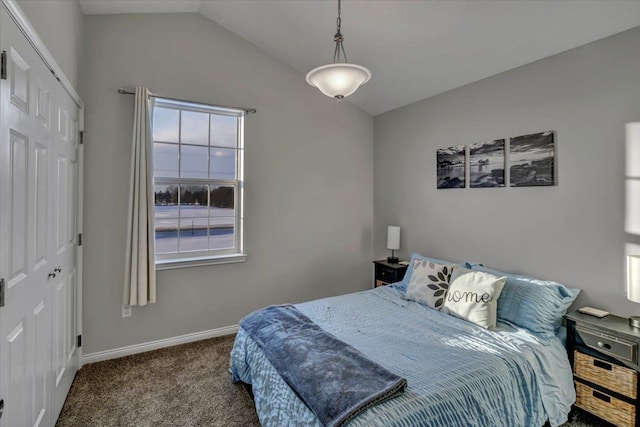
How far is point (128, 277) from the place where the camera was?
110 inches

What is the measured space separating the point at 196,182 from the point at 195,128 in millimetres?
557

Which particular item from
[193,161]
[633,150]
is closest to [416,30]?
[633,150]

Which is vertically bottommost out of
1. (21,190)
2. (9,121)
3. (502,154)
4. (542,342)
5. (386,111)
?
(542,342)

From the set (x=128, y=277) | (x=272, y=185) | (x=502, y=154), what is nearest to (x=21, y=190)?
(x=128, y=277)

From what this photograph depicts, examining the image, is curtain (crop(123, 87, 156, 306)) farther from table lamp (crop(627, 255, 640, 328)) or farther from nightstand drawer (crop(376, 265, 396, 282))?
table lamp (crop(627, 255, 640, 328))

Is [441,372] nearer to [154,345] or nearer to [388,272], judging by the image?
[388,272]

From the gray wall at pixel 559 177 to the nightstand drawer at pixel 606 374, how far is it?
43 cm

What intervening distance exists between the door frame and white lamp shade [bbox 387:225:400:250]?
307 cm

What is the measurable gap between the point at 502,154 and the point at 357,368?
228 centimetres

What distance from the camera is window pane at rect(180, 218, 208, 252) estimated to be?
3240 millimetres

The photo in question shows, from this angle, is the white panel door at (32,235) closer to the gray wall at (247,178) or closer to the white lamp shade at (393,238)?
the gray wall at (247,178)

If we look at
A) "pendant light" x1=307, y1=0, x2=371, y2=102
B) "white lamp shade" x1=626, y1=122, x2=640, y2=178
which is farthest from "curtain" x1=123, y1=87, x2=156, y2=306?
"white lamp shade" x1=626, y1=122, x2=640, y2=178

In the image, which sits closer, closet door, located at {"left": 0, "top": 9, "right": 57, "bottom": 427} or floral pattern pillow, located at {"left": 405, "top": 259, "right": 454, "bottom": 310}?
closet door, located at {"left": 0, "top": 9, "right": 57, "bottom": 427}

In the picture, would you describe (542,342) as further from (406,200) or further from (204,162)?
(204,162)
